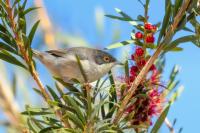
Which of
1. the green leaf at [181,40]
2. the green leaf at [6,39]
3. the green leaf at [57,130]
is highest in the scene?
the green leaf at [6,39]

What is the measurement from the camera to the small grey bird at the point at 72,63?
1319 millimetres

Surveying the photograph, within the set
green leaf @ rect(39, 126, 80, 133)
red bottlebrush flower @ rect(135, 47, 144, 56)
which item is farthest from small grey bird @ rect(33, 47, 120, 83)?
green leaf @ rect(39, 126, 80, 133)

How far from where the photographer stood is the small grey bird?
1319 millimetres

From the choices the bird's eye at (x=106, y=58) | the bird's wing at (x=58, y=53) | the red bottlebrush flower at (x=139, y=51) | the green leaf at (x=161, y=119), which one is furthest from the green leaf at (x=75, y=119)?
the bird's eye at (x=106, y=58)

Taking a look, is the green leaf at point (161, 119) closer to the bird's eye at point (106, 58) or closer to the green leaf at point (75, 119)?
the green leaf at point (75, 119)

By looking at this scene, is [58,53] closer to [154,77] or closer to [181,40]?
[154,77]

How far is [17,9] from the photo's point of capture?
0.99m

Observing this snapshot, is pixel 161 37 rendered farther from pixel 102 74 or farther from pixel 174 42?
pixel 102 74

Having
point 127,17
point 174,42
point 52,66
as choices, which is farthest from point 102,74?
point 174,42

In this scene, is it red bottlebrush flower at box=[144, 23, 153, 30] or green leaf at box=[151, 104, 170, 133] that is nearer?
green leaf at box=[151, 104, 170, 133]

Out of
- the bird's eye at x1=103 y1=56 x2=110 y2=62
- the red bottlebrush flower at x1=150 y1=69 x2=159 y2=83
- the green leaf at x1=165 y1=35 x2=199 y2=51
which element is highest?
the green leaf at x1=165 y1=35 x2=199 y2=51

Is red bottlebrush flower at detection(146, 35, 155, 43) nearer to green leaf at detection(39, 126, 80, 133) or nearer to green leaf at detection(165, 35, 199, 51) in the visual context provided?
green leaf at detection(165, 35, 199, 51)

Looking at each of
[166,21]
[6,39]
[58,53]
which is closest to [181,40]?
[166,21]

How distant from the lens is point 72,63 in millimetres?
1397
